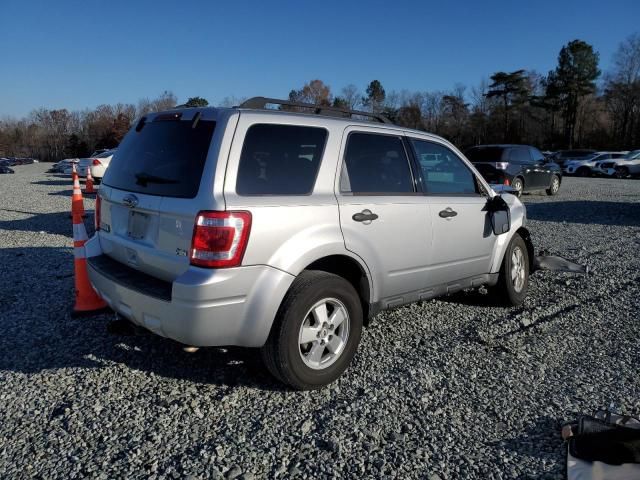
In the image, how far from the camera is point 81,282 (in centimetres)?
461

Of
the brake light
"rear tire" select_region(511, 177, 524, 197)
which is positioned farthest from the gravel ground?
"rear tire" select_region(511, 177, 524, 197)

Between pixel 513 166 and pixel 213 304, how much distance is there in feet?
50.5

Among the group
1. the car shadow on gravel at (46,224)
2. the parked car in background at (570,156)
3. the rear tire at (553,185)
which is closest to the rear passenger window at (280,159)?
the car shadow on gravel at (46,224)

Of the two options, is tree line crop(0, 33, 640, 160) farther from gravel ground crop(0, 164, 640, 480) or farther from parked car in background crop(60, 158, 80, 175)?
gravel ground crop(0, 164, 640, 480)

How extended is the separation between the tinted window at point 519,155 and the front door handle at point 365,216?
14134 mm

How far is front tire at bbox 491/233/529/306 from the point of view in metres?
5.09

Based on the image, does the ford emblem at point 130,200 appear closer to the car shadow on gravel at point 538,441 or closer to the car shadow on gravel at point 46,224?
the car shadow on gravel at point 538,441

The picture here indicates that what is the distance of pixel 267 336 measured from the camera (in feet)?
10.2

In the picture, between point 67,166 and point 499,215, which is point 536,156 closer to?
point 499,215

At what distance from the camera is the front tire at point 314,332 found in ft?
10.3

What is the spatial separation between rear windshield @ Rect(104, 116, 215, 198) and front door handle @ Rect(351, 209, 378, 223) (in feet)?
3.70

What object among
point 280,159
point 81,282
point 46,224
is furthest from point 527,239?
point 46,224

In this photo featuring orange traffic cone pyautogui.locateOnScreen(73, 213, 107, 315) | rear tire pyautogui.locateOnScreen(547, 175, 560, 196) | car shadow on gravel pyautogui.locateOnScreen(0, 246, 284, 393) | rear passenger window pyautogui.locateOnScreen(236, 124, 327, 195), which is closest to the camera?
rear passenger window pyautogui.locateOnScreen(236, 124, 327, 195)

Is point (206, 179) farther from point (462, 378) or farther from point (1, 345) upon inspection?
point (1, 345)
